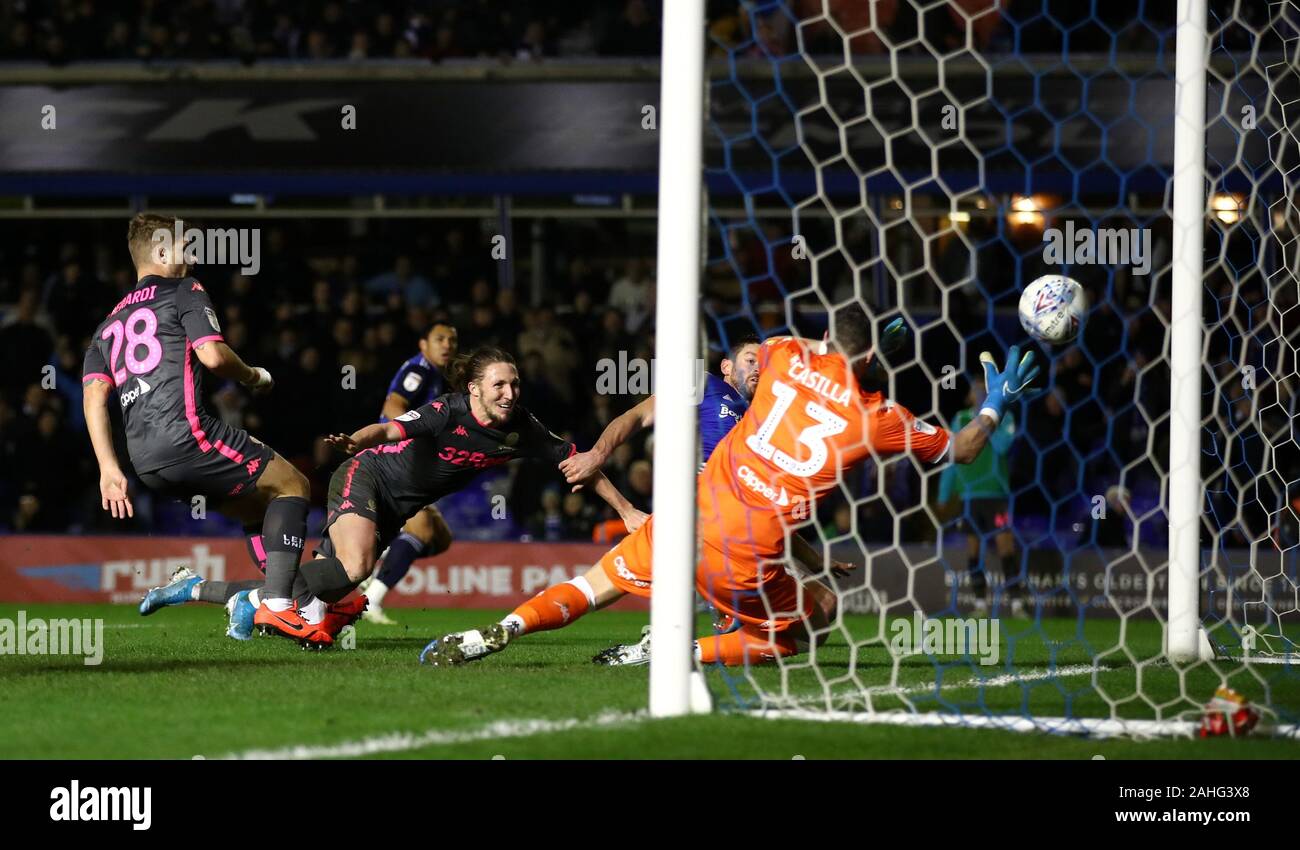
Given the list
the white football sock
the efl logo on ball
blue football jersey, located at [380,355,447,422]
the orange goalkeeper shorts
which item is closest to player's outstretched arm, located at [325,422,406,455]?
the white football sock

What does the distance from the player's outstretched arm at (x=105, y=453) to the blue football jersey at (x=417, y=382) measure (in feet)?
9.22

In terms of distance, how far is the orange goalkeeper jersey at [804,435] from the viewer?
6.28 meters

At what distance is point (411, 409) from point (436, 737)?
499 cm

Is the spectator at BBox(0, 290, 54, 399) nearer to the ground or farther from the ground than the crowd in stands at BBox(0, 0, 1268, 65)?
nearer to the ground

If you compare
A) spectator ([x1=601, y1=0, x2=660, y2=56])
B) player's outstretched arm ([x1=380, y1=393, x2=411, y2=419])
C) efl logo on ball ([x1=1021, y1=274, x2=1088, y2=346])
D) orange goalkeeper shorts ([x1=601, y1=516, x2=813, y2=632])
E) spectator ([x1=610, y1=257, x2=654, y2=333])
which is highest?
spectator ([x1=601, y1=0, x2=660, y2=56])

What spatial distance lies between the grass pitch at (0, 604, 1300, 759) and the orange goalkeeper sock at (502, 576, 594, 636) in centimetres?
19

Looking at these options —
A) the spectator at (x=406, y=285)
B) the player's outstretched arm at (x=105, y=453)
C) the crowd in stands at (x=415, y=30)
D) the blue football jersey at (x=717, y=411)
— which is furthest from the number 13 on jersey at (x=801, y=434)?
the spectator at (x=406, y=285)

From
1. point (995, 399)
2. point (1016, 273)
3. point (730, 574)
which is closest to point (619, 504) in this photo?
point (730, 574)

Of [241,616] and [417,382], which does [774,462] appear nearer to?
[241,616]

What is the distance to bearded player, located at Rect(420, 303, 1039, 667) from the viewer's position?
6227 millimetres

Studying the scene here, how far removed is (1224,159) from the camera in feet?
42.3

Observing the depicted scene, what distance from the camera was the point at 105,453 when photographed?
6.77m

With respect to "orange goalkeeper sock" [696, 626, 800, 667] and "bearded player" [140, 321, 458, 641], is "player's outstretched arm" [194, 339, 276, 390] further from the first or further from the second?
"orange goalkeeper sock" [696, 626, 800, 667]

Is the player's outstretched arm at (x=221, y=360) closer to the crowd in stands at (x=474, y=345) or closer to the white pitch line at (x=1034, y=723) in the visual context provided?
the white pitch line at (x=1034, y=723)
